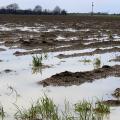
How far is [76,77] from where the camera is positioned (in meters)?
10.3

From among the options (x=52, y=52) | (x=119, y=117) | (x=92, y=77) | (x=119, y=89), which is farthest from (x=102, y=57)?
(x=119, y=117)

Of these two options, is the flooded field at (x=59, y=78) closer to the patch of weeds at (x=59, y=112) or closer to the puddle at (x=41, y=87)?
the puddle at (x=41, y=87)

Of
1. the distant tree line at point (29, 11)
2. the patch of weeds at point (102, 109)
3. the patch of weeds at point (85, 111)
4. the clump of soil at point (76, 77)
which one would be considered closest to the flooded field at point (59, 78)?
the clump of soil at point (76, 77)

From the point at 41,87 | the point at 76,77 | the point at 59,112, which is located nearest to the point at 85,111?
the point at 59,112

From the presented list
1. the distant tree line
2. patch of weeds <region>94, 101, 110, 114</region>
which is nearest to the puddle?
patch of weeds <region>94, 101, 110, 114</region>

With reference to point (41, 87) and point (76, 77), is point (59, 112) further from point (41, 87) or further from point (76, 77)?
point (76, 77)

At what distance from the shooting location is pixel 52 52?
52.4 ft

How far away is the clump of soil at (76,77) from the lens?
385 inches

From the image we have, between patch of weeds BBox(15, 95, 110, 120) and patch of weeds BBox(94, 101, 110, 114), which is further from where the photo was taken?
patch of weeds BBox(94, 101, 110, 114)

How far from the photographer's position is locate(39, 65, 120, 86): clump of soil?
385 inches

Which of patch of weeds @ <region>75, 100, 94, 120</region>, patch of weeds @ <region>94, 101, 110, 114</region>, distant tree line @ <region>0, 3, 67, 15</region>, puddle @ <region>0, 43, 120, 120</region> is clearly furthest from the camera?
distant tree line @ <region>0, 3, 67, 15</region>

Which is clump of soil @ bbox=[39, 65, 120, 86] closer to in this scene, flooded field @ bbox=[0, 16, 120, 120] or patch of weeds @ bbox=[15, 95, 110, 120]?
flooded field @ bbox=[0, 16, 120, 120]


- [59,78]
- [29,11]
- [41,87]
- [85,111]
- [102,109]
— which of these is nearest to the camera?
[85,111]

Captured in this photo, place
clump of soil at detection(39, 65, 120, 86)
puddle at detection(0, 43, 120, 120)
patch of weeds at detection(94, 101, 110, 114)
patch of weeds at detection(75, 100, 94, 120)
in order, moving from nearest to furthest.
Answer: patch of weeds at detection(75, 100, 94, 120) → patch of weeds at detection(94, 101, 110, 114) → puddle at detection(0, 43, 120, 120) → clump of soil at detection(39, 65, 120, 86)
